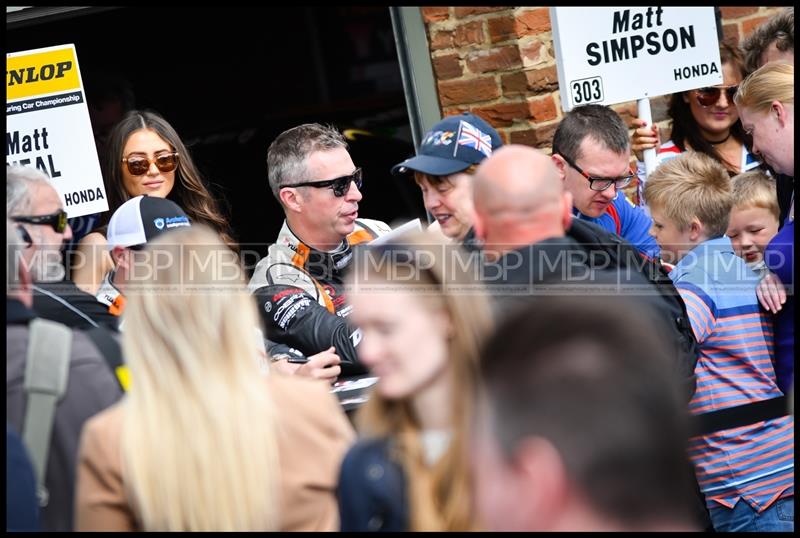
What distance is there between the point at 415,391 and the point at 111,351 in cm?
93

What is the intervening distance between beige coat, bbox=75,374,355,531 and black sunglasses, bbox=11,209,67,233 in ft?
3.13

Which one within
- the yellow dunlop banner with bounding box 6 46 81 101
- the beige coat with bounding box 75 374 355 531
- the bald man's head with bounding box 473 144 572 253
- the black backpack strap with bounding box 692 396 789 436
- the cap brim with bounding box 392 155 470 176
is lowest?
the black backpack strap with bounding box 692 396 789 436

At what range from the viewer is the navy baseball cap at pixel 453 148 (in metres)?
3.66

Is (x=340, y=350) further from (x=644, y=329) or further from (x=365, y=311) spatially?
(x=644, y=329)

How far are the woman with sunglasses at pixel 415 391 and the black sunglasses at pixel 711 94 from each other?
3.14 meters

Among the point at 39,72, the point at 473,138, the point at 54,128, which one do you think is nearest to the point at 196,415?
the point at 473,138

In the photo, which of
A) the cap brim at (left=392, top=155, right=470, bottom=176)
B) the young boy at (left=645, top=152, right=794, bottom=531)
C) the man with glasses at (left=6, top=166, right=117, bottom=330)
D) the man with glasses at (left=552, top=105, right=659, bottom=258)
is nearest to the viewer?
the man with glasses at (left=6, top=166, right=117, bottom=330)

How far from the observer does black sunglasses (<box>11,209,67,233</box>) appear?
3033 mm

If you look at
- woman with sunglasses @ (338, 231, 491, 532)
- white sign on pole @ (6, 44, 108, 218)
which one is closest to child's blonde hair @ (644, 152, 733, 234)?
woman with sunglasses @ (338, 231, 491, 532)

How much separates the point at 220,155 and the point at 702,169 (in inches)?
194

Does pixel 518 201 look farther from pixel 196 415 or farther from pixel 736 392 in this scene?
pixel 736 392

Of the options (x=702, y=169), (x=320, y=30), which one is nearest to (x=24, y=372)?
(x=702, y=169)

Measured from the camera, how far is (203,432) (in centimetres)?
220

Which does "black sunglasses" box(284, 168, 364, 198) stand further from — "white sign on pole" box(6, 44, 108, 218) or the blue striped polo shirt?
the blue striped polo shirt
